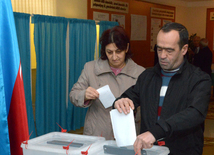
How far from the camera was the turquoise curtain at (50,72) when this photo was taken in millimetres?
4691

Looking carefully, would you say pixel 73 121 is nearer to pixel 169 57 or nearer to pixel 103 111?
pixel 103 111

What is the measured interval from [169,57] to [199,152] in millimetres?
568

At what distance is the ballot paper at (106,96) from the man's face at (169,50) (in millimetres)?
729

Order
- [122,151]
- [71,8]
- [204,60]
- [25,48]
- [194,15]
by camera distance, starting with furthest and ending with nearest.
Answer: [194,15] → [204,60] → [71,8] → [25,48] → [122,151]

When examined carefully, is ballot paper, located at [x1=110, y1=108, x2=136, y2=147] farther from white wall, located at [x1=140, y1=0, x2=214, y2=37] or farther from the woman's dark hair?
white wall, located at [x1=140, y1=0, x2=214, y2=37]

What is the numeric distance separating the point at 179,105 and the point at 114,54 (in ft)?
3.11

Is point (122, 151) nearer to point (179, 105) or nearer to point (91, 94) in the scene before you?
point (179, 105)

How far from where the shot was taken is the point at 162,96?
1.73 meters

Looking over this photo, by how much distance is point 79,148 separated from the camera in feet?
4.75

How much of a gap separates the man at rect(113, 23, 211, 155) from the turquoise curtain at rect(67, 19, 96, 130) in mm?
3602

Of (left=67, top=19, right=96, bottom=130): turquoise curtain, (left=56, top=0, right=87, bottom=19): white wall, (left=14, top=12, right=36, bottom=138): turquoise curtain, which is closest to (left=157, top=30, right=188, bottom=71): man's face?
(left=14, top=12, right=36, bottom=138): turquoise curtain

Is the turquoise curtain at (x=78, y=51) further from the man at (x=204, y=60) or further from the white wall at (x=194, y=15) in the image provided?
the white wall at (x=194, y=15)

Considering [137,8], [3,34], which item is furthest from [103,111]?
[137,8]

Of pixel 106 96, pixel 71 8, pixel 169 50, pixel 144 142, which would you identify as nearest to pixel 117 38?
pixel 106 96
